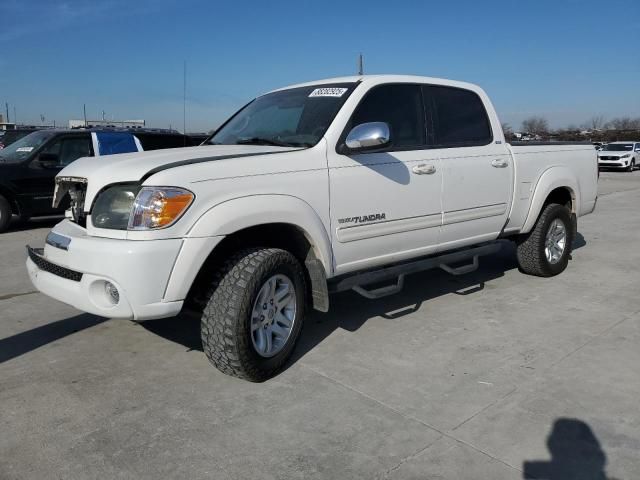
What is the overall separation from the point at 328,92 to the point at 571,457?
292cm

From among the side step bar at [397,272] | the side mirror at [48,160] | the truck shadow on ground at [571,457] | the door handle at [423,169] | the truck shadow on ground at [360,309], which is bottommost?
the truck shadow on ground at [571,457]

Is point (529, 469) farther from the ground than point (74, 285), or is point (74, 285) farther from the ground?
point (74, 285)

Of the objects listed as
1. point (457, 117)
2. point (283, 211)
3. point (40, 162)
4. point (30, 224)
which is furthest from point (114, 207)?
point (30, 224)

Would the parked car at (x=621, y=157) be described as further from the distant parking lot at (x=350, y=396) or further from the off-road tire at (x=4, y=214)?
the off-road tire at (x=4, y=214)

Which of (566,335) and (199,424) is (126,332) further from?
(566,335)

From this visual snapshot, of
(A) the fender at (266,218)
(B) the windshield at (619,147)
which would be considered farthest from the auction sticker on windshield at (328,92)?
(B) the windshield at (619,147)

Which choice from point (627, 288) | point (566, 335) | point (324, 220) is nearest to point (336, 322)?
point (324, 220)

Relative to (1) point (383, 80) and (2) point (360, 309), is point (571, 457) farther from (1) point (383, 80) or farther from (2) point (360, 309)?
(1) point (383, 80)

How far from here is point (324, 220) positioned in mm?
3785

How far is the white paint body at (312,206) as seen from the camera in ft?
10.2

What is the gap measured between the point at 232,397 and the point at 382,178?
184cm

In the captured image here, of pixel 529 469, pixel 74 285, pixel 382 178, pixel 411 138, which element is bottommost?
pixel 529 469

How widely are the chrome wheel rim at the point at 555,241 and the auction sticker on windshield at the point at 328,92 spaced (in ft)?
10.1

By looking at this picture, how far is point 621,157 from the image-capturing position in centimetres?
2781
